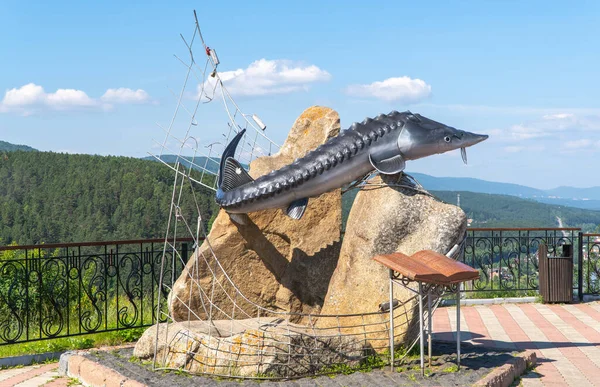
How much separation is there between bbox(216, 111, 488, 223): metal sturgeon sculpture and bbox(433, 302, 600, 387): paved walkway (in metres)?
2.37

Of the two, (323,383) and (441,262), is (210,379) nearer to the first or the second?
(323,383)

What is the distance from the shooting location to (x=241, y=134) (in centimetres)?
728

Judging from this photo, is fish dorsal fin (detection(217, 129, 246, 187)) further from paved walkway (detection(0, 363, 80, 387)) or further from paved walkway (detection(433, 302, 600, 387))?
paved walkway (detection(433, 302, 600, 387))

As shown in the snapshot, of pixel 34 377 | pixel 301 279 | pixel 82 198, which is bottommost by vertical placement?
pixel 34 377

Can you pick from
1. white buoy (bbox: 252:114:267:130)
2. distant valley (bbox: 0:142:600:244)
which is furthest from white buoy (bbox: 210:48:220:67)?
distant valley (bbox: 0:142:600:244)

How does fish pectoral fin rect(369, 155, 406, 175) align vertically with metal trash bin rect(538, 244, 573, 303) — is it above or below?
above

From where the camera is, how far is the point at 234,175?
23.2 ft

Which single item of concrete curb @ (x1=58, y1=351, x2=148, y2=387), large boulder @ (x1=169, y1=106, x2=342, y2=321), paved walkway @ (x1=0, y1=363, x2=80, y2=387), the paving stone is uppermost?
large boulder @ (x1=169, y1=106, x2=342, y2=321)

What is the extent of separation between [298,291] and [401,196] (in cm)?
160

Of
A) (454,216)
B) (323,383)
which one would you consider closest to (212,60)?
(454,216)

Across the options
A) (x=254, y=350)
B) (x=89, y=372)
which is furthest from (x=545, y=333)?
(x=89, y=372)

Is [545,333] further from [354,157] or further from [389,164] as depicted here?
[354,157]

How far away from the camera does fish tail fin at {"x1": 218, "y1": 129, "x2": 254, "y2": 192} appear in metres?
7.05

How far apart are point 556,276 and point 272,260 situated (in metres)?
5.66
